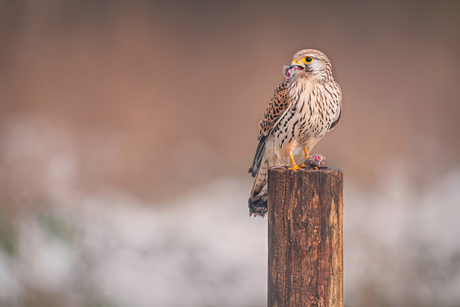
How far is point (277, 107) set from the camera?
2168 mm

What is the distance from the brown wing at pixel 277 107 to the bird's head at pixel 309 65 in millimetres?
93

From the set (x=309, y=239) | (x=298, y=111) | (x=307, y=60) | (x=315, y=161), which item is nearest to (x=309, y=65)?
(x=307, y=60)

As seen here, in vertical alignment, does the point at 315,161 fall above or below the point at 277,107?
below

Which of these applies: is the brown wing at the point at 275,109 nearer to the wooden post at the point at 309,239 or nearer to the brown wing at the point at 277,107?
the brown wing at the point at 277,107

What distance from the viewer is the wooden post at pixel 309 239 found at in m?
1.66

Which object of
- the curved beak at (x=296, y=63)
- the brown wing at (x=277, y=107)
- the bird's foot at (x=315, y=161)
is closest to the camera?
the bird's foot at (x=315, y=161)

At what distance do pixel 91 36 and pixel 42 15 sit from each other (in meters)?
0.43

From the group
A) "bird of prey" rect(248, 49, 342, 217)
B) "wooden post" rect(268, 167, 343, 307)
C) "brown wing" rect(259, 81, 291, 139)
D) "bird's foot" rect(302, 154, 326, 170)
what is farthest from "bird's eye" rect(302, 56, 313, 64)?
"wooden post" rect(268, 167, 343, 307)

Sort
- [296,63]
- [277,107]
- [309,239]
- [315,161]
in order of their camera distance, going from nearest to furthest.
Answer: [309,239] < [315,161] < [296,63] < [277,107]

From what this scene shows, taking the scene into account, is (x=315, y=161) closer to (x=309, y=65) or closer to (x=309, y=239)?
(x=309, y=239)

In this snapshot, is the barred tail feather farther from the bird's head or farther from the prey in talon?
Result: the bird's head

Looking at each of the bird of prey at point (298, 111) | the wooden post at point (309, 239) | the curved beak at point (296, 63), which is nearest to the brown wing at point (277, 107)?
the bird of prey at point (298, 111)

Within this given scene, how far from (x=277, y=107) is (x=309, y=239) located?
0.78m

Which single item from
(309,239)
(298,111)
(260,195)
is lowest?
(309,239)
